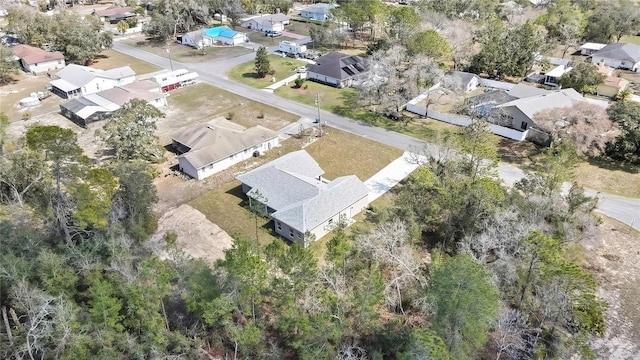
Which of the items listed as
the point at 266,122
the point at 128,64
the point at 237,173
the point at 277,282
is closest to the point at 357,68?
the point at 266,122

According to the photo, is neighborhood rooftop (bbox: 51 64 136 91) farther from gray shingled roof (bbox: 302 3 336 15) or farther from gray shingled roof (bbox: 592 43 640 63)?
gray shingled roof (bbox: 592 43 640 63)

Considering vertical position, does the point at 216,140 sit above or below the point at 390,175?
above

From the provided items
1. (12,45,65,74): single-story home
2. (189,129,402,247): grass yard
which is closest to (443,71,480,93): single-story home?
(189,129,402,247): grass yard

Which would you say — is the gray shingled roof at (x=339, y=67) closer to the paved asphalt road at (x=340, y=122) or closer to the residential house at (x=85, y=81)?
the paved asphalt road at (x=340, y=122)

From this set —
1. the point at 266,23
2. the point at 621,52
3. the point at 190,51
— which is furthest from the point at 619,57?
the point at 190,51

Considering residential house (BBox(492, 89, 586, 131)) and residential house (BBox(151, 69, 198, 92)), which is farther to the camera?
residential house (BBox(151, 69, 198, 92))

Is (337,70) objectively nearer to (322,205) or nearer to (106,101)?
(106,101)

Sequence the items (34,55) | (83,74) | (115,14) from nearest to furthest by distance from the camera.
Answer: (83,74)
(34,55)
(115,14)

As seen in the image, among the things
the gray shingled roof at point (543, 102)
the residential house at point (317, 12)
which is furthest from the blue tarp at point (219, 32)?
the gray shingled roof at point (543, 102)

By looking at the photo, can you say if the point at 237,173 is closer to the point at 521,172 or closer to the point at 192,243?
the point at 192,243
